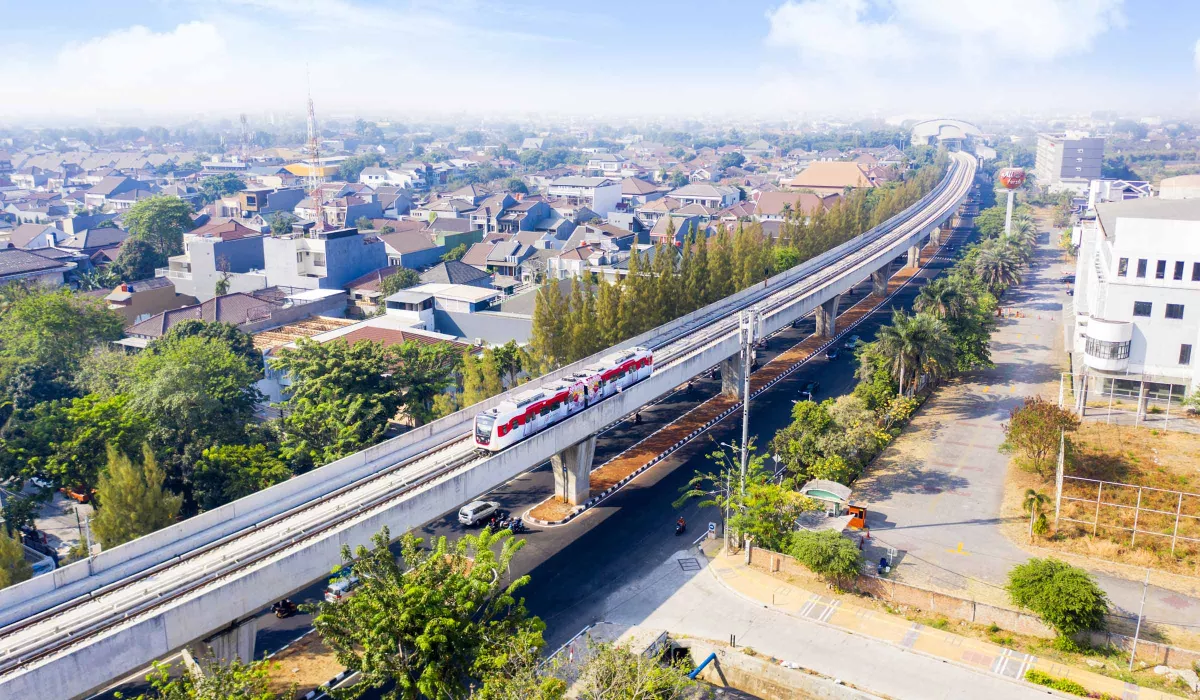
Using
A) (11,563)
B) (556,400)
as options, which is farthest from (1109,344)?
(11,563)

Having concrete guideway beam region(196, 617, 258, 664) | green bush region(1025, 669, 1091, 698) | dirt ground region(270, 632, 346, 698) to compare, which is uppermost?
concrete guideway beam region(196, 617, 258, 664)

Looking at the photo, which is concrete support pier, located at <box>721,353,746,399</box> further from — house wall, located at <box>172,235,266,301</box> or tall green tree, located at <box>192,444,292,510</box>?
house wall, located at <box>172,235,266,301</box>

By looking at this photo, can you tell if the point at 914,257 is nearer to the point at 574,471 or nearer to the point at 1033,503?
the point at 1033,503

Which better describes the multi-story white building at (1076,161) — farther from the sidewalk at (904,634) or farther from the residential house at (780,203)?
the sidewalk at (904,634)

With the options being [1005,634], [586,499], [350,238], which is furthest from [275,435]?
[350,238]

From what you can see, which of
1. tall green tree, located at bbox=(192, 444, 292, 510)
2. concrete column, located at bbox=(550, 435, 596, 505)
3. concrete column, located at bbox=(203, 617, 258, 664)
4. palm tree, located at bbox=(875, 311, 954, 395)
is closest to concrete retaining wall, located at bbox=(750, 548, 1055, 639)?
concrete column, located at bbox=(550, 435, 596, 505)

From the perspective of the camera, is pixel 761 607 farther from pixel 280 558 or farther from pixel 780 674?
pixel 280 558
